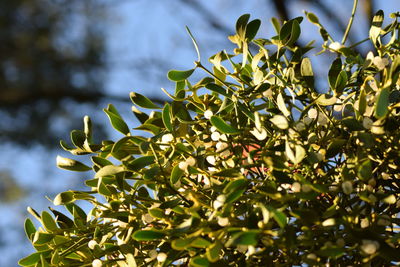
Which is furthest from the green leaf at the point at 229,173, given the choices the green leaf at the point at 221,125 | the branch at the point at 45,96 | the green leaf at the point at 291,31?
the branch at the point at 45,96

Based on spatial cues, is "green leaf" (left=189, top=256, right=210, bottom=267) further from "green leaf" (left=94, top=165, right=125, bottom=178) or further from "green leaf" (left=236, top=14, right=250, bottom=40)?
"green leaf" (left=236, top=14, right=250, bottom=40)

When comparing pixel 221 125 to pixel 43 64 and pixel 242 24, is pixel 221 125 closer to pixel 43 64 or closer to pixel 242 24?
pixel 242 24

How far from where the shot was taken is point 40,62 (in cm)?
319

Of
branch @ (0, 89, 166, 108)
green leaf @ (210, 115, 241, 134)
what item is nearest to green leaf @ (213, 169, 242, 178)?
green leaf @ (210, 115, 241, 134)

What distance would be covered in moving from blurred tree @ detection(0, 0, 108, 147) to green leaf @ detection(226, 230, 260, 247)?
9.33 feet

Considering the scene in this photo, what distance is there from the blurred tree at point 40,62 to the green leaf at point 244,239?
2.84 meters

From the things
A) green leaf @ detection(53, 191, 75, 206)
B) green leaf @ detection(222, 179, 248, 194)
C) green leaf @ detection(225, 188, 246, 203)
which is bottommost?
green leaf @ detection(225, 188, 246, 203)

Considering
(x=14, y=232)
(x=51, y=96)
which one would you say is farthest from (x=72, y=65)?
(x=14, y=232)

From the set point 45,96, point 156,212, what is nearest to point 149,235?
point 156,212

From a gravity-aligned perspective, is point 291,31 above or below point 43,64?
below

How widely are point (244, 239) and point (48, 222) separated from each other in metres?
0.24

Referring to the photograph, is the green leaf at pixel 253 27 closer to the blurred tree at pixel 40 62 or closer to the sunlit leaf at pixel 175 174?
A: the sunlit leaf at pixel 175 174

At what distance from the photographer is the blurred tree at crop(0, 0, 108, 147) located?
315 centimetres

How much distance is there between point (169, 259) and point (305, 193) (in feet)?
0.38
